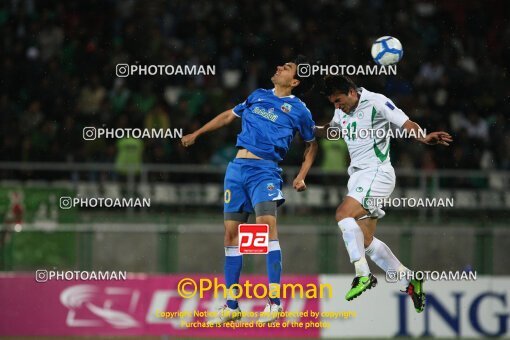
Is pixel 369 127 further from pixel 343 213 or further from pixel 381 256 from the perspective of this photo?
pixel 381 256

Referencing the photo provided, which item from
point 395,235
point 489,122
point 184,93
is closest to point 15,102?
point 184,93

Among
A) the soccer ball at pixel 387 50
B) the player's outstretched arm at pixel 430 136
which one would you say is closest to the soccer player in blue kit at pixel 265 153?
the soccer ball at pixel 387 50

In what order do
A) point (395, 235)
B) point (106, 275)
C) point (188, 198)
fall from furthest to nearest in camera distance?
point (188, 198) → point (395, 235) → point (106, 275)

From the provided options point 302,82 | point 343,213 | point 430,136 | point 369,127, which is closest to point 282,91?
point 302,82

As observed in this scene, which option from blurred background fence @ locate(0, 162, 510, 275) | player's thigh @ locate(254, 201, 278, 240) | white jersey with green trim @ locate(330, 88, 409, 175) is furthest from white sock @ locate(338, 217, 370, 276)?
blurred background fence @ locate(0, 162, 510, 275)

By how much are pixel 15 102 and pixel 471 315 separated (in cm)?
733

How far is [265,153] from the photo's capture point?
10070mm

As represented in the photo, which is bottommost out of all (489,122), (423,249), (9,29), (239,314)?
(239,314)

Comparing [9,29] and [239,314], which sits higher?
[9,29]

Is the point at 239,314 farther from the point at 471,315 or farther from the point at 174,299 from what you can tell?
the point at 471,315

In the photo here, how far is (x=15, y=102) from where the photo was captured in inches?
583

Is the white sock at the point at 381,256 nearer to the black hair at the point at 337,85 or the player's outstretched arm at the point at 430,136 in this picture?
the player's outstretched arm at the point at 430,136

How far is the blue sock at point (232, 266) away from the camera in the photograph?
1037cm

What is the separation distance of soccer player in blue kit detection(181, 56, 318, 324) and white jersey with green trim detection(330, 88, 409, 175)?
1.19ft
